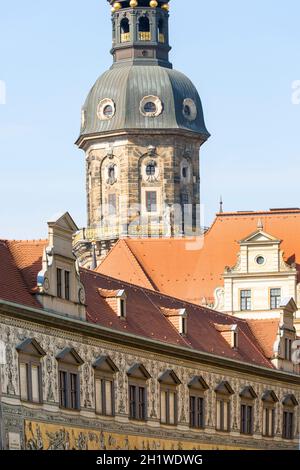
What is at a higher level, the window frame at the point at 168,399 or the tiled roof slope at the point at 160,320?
the tiled roof slope at the point at 160,320

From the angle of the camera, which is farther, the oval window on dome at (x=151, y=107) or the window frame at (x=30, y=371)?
the oval window on dome at (x=151, y=107)

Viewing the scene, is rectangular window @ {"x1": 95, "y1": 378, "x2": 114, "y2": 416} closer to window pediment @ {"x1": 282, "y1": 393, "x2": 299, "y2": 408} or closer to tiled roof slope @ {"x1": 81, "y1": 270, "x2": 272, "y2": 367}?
tiled roof slope @ {"x1": 81, "y1": 270, "x2": 272, "y2": 367}

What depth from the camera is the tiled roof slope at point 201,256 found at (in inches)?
4862

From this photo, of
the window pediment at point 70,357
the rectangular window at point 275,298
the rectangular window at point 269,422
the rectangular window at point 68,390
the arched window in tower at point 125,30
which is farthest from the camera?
the arched window in tower at point 125,30

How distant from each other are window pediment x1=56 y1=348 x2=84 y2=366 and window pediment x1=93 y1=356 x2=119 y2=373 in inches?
59.9

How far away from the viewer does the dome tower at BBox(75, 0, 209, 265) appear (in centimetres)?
14888

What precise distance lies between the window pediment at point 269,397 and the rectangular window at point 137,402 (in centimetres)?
1347

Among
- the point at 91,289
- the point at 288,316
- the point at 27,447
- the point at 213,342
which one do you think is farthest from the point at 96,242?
the point at 27,447

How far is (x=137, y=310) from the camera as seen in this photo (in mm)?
87188

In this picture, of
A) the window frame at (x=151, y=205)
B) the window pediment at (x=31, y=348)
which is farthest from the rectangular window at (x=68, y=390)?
the window frame at (x=151, y=205)

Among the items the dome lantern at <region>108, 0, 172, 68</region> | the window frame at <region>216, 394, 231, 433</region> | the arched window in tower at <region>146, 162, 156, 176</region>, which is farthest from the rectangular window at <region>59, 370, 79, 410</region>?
the dome lantern at <region>108, 0, 172, 68</region>

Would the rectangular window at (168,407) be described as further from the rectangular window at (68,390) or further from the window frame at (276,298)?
the window frame at (276,298)

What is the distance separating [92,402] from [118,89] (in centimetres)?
7247

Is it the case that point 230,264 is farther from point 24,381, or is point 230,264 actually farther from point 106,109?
point 24,381
